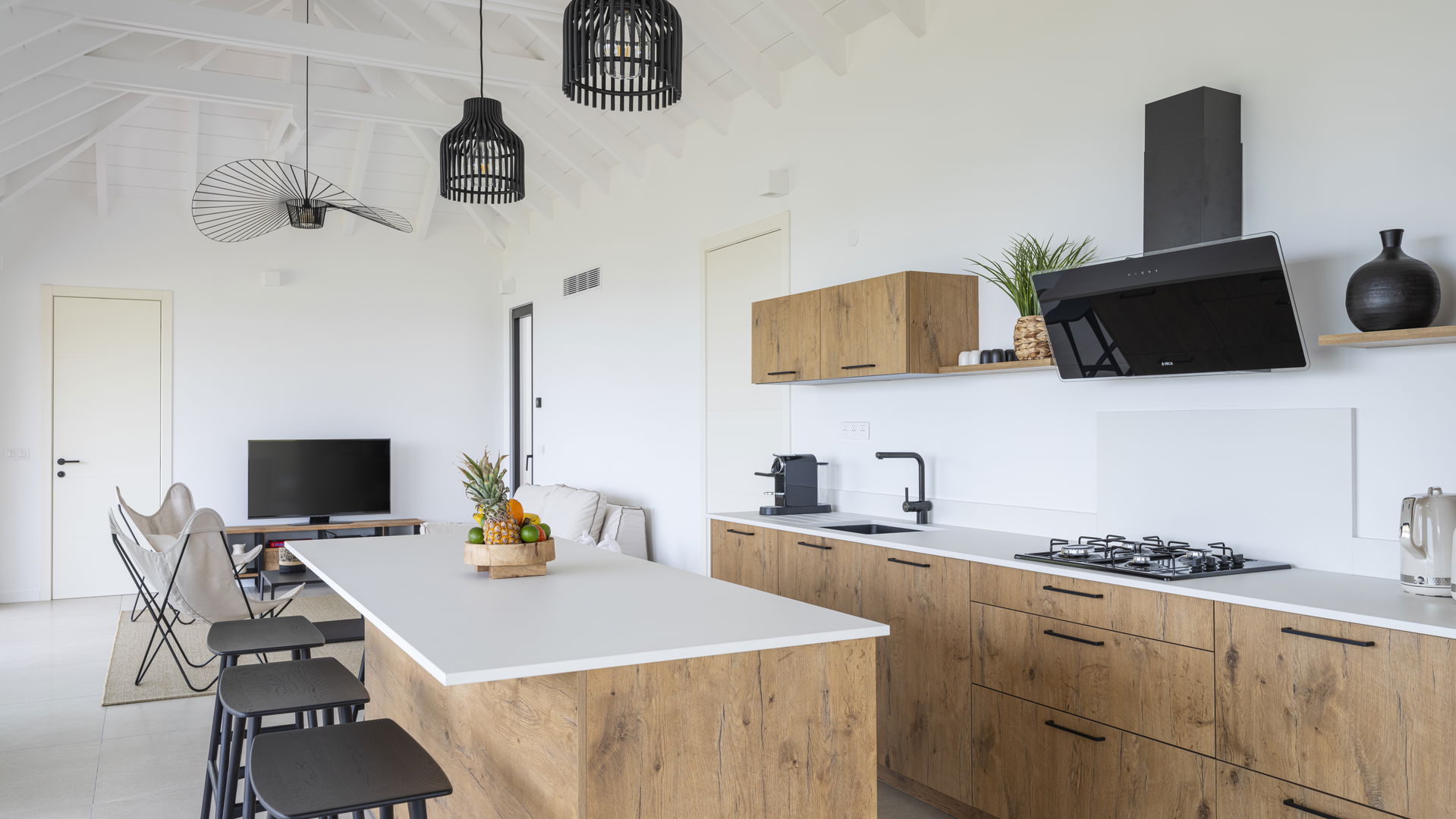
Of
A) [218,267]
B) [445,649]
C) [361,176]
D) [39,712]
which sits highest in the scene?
[361,176]

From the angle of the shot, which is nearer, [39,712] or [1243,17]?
[1243,17]

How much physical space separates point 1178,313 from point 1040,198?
0.96 meters

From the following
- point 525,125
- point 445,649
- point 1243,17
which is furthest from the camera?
point 525,125

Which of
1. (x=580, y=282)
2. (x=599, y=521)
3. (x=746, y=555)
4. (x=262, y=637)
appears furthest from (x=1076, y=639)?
(x=580, y=282)

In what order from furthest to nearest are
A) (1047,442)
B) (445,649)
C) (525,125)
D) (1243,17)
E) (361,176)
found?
(361,176) < (525,125) < (1047,442) < (1243,17) < (445,649)

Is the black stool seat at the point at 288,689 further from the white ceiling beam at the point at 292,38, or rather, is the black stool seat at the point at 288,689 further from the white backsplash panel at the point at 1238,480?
the white ceiling beam at the point at 292,38

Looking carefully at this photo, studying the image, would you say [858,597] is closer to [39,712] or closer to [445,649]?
[445,649]

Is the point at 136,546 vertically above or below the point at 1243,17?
below

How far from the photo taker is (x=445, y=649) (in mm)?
1867

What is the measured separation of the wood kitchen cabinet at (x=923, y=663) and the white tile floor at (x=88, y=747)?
0.20 metres

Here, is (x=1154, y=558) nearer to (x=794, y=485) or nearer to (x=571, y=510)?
(x=794, y=485)

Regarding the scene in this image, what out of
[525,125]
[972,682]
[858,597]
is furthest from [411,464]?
[972,682]

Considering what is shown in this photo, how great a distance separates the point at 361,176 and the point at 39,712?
184 inches

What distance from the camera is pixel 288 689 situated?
8.39 feet
